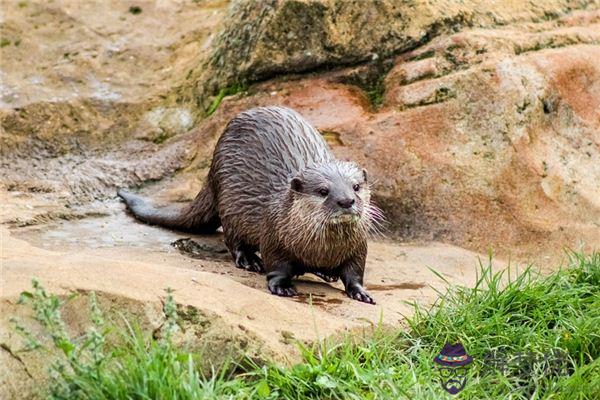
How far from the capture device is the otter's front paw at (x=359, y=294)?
3514mm

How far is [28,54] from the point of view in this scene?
219 inches

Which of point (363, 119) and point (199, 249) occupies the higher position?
Result: point (363, 119)

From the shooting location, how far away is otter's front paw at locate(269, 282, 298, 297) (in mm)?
3573

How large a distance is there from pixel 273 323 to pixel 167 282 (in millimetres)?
349

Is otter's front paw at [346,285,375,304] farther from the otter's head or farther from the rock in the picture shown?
the rock

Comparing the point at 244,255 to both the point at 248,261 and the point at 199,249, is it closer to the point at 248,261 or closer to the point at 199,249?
the point at 248,261

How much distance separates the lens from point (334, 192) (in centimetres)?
353

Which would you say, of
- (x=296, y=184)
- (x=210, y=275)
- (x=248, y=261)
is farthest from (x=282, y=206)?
(x=210, y=275)

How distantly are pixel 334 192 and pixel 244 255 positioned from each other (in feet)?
2.37

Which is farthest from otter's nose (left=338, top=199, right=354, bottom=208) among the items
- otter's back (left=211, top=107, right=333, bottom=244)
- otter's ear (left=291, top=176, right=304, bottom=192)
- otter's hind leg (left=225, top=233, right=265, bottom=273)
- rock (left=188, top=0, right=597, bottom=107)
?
rock (left=188, top=0, right=597, bottom=107)

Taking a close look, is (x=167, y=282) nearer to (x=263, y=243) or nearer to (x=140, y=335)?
(x=140, y=335)

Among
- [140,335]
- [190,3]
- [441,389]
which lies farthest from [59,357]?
[190,3]

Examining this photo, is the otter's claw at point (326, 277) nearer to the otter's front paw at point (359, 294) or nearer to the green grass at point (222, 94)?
the otter's front paw at point (359, 294)

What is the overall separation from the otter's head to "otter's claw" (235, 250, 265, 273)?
50cm
